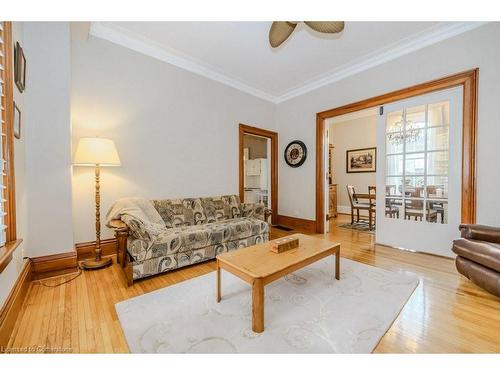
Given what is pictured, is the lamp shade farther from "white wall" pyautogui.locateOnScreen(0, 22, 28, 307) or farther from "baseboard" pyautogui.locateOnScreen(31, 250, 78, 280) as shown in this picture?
"baseboard" pyautogui.locateOnScreen(31, 250, 78, 280)

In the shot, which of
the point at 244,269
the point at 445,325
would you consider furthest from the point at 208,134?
the point at 445,325

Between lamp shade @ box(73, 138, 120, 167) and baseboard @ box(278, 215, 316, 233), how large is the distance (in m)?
3.38

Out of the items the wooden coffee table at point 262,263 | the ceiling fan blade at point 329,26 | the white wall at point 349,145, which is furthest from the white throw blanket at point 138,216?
the white wall at point 349,145

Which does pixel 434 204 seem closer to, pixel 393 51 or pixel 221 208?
pixel 393 51

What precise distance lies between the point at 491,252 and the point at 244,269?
6.62 ft

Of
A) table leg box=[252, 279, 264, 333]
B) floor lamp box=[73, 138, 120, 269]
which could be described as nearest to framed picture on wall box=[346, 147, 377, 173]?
table leg box=[252, 279, 264, 333]

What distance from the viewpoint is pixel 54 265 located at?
2.16 meters

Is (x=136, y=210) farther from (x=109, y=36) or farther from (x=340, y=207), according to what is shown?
(x=340, y=207)

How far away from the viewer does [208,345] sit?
1262 millimetres

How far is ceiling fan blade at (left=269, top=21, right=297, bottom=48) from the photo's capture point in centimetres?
192

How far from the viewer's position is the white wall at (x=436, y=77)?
2.37 metres

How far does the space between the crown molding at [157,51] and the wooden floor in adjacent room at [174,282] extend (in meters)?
2.78

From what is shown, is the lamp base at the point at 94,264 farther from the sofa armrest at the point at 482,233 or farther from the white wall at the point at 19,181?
the sofa armrest at the point at 482,233

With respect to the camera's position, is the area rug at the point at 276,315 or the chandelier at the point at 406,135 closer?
the area rug at the point at 276,315
